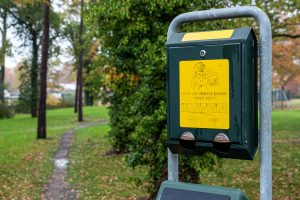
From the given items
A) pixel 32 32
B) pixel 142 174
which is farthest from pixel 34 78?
pixel 142 174

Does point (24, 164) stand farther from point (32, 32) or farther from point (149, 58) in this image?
point (32, 32)

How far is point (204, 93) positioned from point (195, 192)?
631mm

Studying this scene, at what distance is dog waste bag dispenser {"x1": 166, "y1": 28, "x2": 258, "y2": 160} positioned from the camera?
264 centimetres

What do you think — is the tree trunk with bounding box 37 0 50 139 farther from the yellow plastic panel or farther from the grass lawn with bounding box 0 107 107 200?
the yellow plastic panel

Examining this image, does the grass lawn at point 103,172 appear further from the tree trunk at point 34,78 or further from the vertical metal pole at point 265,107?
the tree trunk at point 34,78

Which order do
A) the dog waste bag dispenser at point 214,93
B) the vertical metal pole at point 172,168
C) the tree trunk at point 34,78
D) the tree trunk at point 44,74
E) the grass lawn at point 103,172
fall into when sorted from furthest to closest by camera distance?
the tree trunk at point 34,78
the tree trunk at point 44,74
the grass lawn at point 103,172
the vertical metal pole at point 172,168
the dog waste bag dispenser at point 214,93

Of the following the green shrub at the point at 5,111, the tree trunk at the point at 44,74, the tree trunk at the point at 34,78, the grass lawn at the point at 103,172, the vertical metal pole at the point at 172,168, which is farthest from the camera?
the tree trunk at the point at 34,78

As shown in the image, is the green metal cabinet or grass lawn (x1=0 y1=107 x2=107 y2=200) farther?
grass lawn (x1=0 y1=107 x2=107 y2=200)

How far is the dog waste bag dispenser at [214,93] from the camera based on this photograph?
264cm

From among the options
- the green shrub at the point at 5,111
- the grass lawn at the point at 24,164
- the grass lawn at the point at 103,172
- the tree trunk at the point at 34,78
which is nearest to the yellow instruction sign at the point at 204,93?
the grass lawn at the point at 103,172

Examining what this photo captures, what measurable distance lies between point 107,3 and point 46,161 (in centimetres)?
820

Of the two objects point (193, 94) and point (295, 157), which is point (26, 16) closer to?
point (295, 157)

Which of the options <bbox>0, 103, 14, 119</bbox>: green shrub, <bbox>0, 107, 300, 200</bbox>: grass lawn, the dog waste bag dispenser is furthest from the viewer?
<bbox>0, 103, 14, 119</bbox>: green shrub

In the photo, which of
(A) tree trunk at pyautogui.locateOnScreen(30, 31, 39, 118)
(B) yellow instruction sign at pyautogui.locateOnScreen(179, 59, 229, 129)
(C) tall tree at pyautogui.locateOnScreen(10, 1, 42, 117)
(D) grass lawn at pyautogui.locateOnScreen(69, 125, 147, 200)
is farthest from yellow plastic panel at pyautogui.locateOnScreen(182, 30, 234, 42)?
(A) tree trunk at pyautogui.locateOnScreen(30, 31, 39, 118)
